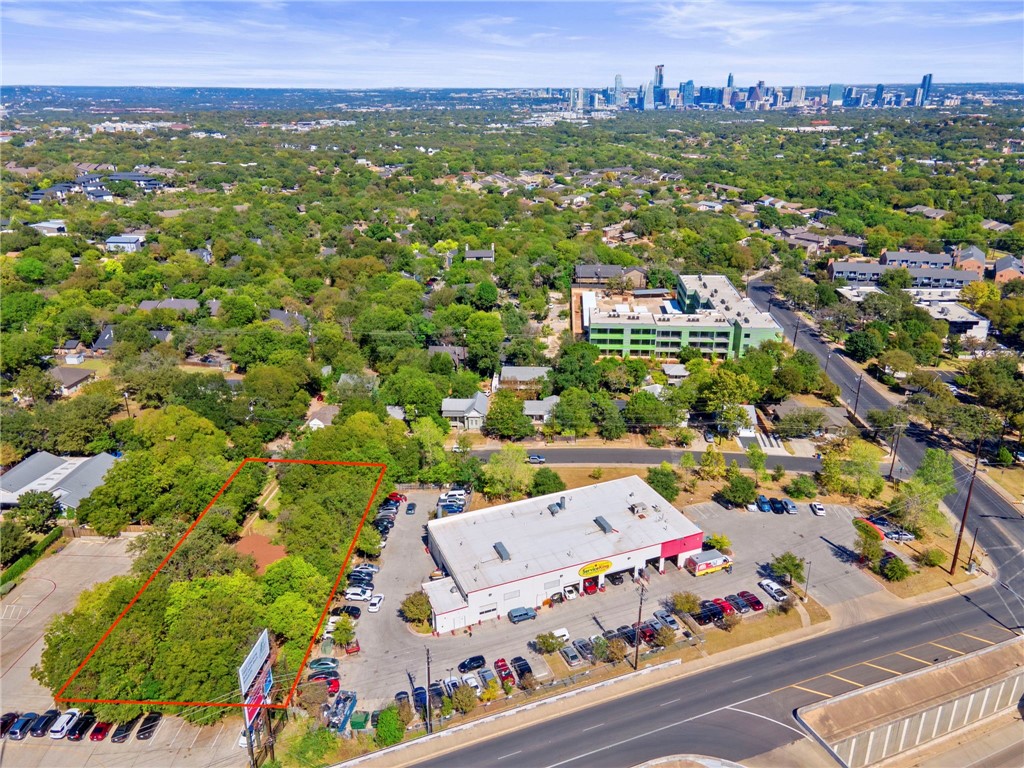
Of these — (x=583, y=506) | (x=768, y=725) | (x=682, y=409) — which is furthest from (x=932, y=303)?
(x=768, y=725)

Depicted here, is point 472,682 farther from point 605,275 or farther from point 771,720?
point 605,275

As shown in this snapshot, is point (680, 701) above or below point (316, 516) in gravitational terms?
below

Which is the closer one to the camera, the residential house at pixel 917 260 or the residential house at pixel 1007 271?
the residential house at pixel 1007 271

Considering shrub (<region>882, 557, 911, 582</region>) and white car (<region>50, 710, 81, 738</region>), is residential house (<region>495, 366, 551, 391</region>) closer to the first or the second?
shrub (<region>882, 557, 911, 582</region>)

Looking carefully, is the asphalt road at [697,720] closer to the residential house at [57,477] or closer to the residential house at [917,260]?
the residential house at [57,477]

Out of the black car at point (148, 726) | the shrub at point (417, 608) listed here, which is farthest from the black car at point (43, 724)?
the shrub at point (417, 608)

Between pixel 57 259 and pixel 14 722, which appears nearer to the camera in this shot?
pixel 14 722

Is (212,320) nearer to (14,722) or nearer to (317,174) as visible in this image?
(14,722)
